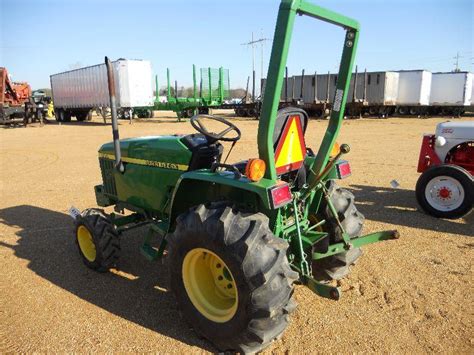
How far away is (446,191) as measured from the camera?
17.3 ft

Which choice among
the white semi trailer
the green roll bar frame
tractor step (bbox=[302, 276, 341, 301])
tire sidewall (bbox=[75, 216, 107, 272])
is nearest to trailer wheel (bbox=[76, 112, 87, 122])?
the white semi trailer

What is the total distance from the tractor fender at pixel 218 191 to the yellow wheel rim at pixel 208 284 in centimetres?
46

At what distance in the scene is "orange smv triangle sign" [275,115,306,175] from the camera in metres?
2.75

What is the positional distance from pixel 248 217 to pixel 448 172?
4.00 m

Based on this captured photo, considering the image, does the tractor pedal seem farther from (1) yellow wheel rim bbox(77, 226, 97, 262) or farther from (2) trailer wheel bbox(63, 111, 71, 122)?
(2) trailer wheel bbox(63, 111, 71, 122)

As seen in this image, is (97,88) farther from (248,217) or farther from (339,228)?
(248,217)

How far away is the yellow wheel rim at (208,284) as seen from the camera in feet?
8.87

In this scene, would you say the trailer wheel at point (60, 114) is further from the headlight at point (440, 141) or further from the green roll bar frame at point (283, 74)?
the green roll bar frame at point (283, 74)

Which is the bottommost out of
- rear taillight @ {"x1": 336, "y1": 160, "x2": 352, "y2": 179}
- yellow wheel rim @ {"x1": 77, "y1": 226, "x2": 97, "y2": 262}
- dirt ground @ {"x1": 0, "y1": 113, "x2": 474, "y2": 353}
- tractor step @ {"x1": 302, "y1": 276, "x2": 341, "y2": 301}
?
dirt ground @ {"x1": 0, "y1": 113, "x2": 474, "y2": 353}

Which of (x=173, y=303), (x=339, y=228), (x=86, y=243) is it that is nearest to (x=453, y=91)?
Result: (x=339, y=228)

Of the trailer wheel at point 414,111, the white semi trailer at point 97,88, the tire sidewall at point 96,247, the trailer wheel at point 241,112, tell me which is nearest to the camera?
the tire sidewall at point 96,247

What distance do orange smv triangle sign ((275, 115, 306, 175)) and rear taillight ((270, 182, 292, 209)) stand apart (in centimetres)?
40

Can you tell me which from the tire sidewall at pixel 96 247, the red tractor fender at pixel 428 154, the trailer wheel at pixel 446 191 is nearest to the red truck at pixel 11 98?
the tire sidewall at pixel 96 247

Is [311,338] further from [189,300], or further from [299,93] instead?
[299,93]
